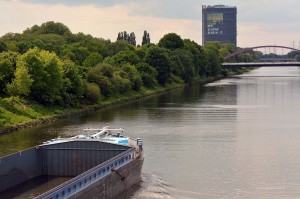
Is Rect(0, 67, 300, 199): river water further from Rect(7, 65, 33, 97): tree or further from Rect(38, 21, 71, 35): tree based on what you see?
Rect(38, 21, 71, 35): tree

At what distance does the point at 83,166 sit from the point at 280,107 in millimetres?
39483

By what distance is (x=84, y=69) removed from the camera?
224 feet

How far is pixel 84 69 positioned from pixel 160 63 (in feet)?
100

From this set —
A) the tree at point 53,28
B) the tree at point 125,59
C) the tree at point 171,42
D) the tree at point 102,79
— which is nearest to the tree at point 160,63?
the tree at point 125,59

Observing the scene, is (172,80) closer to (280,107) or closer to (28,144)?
(280,107)

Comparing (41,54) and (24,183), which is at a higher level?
(41,54)

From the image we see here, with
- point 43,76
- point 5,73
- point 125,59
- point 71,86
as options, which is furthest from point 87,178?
point 125,59

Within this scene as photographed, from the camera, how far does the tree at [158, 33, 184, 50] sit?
122562 mm

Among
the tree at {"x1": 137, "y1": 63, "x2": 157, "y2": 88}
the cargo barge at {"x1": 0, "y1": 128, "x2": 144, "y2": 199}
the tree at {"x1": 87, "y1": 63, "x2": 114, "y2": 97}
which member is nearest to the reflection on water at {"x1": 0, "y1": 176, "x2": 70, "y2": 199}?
the cargo barge at {"x1": 0, "y1": 128, "x2": 144, "y2": 199}

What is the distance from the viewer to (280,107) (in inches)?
2451

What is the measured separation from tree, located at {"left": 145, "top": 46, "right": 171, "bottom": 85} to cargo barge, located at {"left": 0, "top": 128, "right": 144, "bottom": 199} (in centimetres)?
6744

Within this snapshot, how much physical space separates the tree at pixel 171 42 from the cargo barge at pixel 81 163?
94589 mm

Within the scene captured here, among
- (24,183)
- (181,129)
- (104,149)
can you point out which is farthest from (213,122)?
(24,183)

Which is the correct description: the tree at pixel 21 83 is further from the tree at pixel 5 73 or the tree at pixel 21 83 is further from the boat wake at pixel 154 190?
the boat wake at pixel 154 190
